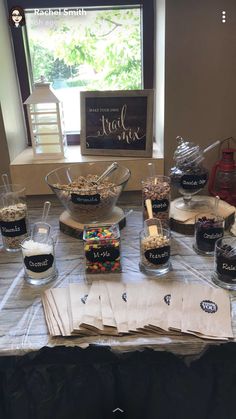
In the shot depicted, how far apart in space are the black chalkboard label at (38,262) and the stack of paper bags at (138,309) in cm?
7

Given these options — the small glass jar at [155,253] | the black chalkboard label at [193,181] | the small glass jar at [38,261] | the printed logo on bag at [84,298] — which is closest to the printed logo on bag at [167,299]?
the small glass jar at [155,253]

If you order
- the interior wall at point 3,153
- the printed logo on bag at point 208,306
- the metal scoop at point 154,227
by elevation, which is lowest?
the printed logo on bag at point 208,306

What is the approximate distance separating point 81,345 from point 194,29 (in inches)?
45.2

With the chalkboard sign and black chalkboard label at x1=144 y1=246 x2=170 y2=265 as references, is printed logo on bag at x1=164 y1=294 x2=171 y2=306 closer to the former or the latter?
black chalkboard label at x1=144 y1=246 x2=170 y2=265

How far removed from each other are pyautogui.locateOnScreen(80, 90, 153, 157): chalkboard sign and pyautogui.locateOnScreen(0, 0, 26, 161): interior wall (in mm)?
292

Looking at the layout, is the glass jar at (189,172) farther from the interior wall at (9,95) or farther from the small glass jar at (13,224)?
the interior wall at (9,95)

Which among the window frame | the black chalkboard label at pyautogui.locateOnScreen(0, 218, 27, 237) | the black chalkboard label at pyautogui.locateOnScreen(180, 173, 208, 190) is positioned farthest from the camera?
the window frame

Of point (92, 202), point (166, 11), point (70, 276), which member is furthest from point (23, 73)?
point (70, 276)

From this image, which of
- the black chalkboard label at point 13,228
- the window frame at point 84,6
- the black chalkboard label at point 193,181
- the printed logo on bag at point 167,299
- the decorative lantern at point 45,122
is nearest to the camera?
the printed logo on bag at point 167,299

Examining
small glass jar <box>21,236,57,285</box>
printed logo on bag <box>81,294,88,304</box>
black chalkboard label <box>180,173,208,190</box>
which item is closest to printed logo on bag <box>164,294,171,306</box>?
printed logo on bag <box>81,294,88,304</box>

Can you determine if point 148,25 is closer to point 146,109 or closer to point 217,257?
point 146,109

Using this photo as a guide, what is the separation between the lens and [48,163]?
59.9 inches

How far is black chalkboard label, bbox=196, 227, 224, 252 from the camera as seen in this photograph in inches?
45.4

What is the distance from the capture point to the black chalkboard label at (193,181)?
1.32 metres
